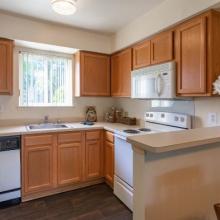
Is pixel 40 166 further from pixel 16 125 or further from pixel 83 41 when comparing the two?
pixel 83 41

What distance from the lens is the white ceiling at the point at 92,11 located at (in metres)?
2.14

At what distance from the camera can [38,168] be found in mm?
2430

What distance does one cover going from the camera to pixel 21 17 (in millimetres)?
2504

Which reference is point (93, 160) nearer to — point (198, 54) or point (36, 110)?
point (36, 110)

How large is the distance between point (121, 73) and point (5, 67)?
1.66 m

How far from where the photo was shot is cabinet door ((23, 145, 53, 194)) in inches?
92.9

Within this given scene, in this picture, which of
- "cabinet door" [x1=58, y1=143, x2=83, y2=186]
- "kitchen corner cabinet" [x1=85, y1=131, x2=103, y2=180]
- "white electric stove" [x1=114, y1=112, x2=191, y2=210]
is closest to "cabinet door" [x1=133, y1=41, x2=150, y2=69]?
"white electric stove" [x1=114, y1=112, x2=191, y2=210]

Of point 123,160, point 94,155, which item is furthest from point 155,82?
point 94,155

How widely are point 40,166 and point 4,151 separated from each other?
482mm

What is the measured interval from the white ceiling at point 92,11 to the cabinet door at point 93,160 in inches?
68.3

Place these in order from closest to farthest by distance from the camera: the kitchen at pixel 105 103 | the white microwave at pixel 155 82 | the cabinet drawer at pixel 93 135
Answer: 1. the kitchen at pixel 105 103
2. the white microwave at pixel 155 82
3. the cabinet drawer at pixel 93 135

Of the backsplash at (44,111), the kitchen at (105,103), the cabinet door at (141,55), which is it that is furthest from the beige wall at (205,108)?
the backsplash at (44,111)

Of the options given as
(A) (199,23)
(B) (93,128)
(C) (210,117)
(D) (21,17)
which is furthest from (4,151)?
(A) (199,23)

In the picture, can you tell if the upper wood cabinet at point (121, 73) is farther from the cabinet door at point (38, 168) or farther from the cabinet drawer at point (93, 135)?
the cabinet door at point (38, 168)
